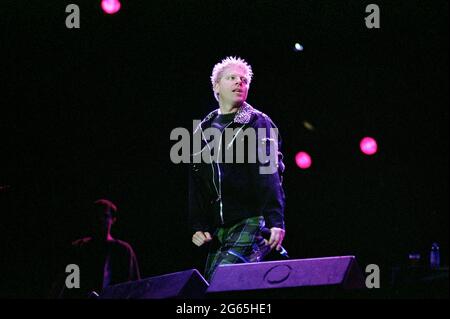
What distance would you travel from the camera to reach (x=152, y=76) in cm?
561

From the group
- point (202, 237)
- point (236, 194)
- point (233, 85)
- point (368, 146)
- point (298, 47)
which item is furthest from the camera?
point (368, 146)

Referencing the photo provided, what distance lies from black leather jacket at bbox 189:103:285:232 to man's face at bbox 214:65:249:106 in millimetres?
79

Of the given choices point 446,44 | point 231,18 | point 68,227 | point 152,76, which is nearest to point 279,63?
point 231,18

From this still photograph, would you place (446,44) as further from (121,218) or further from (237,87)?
(121,218)

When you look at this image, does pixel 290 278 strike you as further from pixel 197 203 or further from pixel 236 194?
pixel 197 203

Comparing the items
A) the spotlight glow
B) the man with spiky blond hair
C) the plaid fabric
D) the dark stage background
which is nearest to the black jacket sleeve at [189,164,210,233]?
the man with spiky blond hair

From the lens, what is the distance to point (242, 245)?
3777 millimetres

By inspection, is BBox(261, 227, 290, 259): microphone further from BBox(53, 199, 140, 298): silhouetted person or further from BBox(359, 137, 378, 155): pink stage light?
BBox(359, 137, 378, 155): pink stage light

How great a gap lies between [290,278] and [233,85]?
5.25ft

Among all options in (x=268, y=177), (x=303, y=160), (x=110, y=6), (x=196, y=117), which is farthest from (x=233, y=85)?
(x=303, y=160)

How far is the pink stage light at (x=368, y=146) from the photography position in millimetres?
5906

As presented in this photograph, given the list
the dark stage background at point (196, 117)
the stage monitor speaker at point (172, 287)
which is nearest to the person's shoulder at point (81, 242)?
the dark stage background at point (196, 117)

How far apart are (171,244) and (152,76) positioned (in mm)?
1618

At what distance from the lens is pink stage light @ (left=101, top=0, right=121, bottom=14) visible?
537 centimetres
